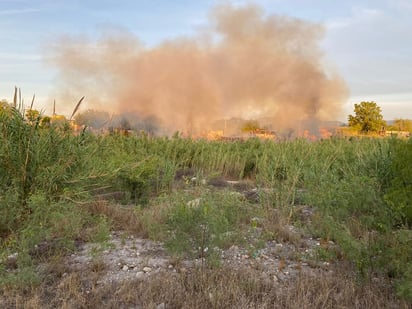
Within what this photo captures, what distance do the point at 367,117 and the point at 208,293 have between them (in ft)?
96.3

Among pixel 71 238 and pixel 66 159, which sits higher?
pixel 66 159

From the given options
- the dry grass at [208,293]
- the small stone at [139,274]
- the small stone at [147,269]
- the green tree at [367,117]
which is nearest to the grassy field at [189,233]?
the dry grass at [208,293]

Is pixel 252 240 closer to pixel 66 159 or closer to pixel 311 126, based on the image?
pixel 66 159

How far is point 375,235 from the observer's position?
12.7 feet

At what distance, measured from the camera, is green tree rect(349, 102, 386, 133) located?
1137 inches

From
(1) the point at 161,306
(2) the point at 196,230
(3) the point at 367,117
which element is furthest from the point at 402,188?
(3) the point at 367,117

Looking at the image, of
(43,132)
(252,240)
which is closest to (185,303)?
(252,240)

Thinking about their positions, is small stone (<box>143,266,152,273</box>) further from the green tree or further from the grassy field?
the green tree

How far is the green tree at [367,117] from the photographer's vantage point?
28.9 metres

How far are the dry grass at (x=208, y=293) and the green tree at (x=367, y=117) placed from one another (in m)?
27.1

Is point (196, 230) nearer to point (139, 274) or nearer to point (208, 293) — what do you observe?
point (139, 274)

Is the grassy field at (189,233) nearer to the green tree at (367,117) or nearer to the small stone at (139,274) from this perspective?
the small stone at (139,274)

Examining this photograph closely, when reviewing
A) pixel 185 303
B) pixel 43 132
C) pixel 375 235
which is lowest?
pixel 185 303

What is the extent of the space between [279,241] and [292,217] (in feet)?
3.10
